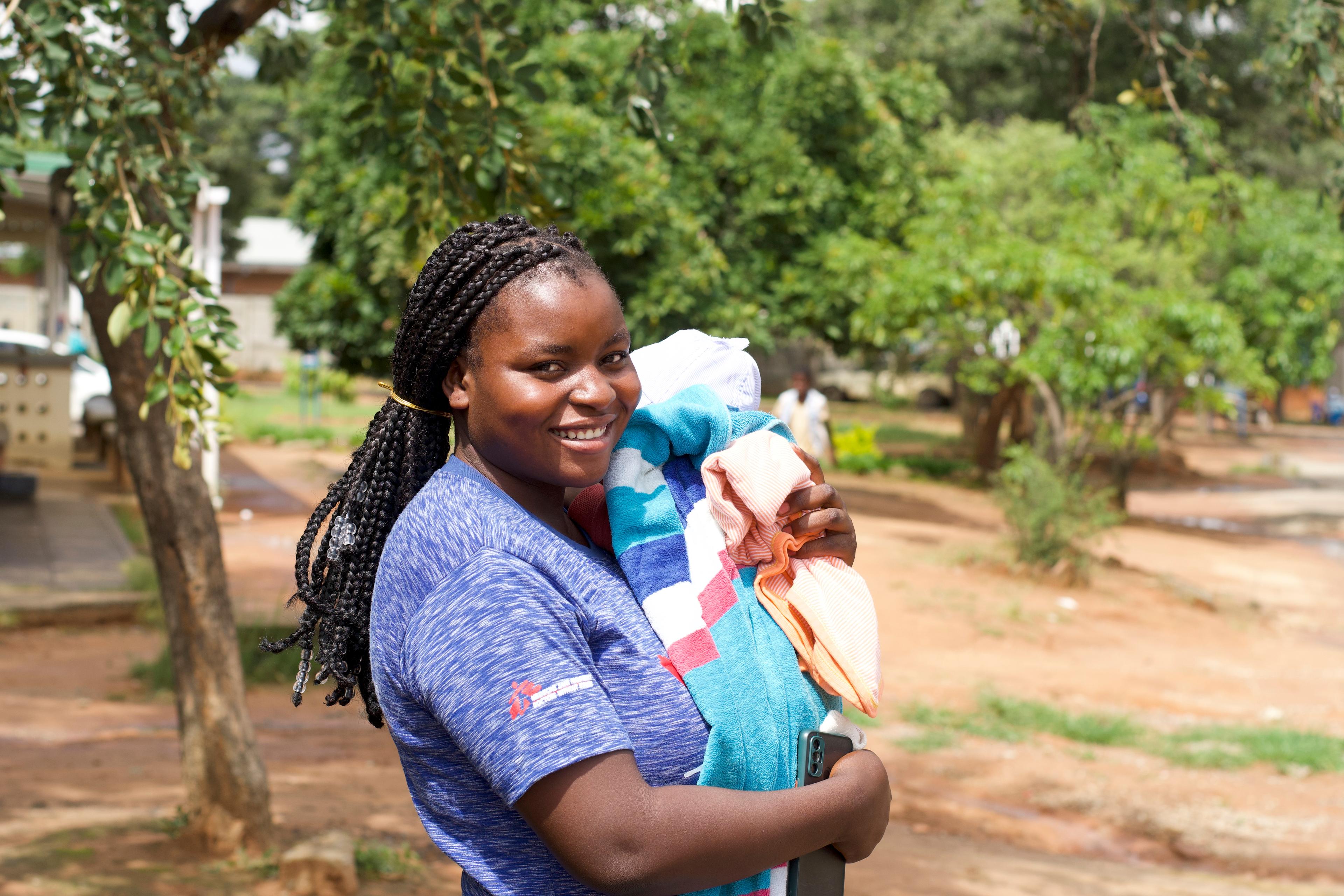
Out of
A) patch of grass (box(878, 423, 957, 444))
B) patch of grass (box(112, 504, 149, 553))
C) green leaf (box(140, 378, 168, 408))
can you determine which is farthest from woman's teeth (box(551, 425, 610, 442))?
patch of grass (box(878, 423, 957, 444))

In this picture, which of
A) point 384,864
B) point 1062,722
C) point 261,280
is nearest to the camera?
point 384,864

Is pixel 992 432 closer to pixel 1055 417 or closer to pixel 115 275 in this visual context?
pixel 1055 417

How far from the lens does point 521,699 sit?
4.04 feet

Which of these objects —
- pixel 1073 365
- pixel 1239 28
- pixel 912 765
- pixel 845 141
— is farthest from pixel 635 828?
pixel 1239 28

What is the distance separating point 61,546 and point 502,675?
34.6 ft

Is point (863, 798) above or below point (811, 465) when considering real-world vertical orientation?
below

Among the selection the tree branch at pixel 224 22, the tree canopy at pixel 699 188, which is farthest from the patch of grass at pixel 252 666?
the tree canopy at pixel 699 188

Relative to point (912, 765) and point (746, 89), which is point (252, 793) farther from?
point (746, 89)

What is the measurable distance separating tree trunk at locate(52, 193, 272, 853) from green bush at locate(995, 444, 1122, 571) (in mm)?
8394

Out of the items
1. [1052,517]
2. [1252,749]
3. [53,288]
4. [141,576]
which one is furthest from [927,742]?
[53,288]

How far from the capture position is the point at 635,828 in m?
1.25

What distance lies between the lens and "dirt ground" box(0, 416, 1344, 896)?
4785 mm

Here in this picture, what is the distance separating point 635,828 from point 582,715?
0.13 meters

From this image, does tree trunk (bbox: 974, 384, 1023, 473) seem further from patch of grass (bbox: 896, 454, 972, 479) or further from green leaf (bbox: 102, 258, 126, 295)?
green leaf (bbox: 102, 258, 126, 295)
